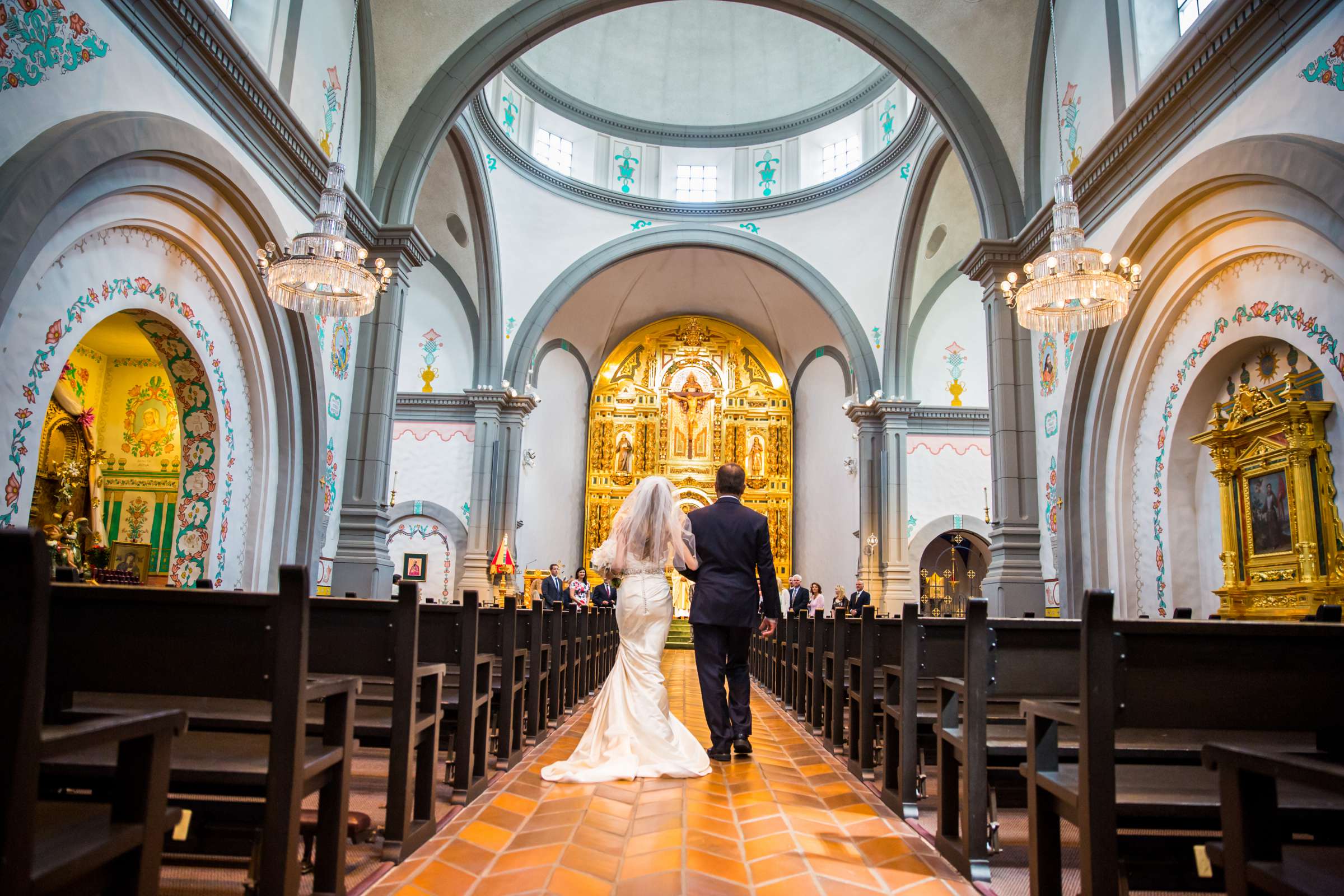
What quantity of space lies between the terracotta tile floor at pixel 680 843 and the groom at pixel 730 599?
60 cm

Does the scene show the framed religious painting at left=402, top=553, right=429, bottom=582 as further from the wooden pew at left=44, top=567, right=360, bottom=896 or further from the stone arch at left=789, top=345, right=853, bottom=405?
the wooden pew at left=44, top=567, right=360, bottom=896

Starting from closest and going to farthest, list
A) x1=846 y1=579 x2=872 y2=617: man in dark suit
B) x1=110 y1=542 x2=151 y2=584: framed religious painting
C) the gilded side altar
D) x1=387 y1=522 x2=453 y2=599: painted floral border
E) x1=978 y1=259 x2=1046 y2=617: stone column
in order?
x1=978 y1=259 x2=1046 y2=617: stone column
x1=110 y1=542 x2=151 y2=584: framed religious painting
x1=846 y1=579 x2=872 y2=617: man in dark suit
x1=387 y1=522 x2=453 y2=599: painted floral border
the gilded side altar

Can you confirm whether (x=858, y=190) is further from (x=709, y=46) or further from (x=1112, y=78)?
(x=1112, y=78)

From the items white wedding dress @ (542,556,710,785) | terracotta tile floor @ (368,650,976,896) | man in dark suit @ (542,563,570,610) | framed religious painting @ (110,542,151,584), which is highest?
framed religious painting @ (110,542,151,584)

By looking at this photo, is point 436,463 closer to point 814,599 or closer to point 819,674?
point 814,599

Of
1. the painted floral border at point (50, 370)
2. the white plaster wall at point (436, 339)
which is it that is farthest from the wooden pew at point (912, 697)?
the white plaster wall at point (436, 339)

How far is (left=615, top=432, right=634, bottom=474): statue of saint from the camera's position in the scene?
22.0 metres

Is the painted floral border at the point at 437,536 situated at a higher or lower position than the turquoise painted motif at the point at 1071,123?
lower

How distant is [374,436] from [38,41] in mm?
4882

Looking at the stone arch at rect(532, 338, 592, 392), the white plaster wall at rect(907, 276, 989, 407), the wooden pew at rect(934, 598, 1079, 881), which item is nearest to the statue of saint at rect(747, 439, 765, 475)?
the stone arch at rect(532, 338, 592, 392)

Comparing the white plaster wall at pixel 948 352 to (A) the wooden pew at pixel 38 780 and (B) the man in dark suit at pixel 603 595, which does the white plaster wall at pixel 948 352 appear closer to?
(B) the man in dark suit at pixel 603 595

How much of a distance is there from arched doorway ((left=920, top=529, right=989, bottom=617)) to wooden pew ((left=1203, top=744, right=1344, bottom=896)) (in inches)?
613

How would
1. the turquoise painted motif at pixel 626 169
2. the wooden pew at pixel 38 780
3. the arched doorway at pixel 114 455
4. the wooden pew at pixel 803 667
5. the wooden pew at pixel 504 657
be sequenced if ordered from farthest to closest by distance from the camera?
the turquoise painted motif at pixel 626 169
the arched doorway at pixel 114 455
the wooden pew at pixel 803 667
the wooden pew at pixel 504 657
the wooden pew at pixel 38 780

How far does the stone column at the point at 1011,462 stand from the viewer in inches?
344
